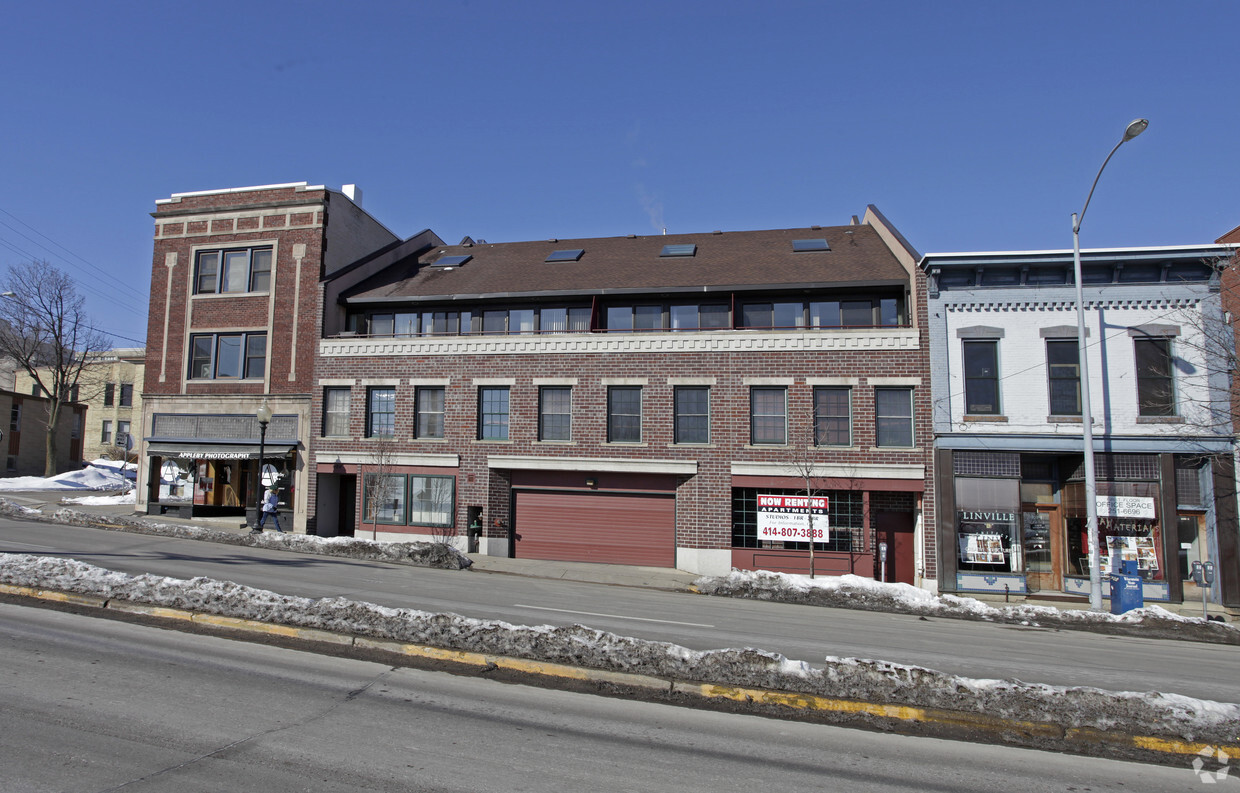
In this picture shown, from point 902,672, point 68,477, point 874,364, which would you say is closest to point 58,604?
point 902,672

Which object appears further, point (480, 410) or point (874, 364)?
point (480, 410)

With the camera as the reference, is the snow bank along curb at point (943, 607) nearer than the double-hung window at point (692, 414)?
Yes

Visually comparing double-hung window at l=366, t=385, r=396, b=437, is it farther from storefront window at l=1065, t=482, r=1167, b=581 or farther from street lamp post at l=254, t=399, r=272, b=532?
storefront window at l=1065, t=482, r=1167, b=581

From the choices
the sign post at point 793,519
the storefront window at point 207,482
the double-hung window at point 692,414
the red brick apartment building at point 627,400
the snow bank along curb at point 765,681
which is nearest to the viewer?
the snow bank along curb at point 765,681

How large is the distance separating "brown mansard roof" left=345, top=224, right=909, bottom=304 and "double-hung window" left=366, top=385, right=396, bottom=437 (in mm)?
3325

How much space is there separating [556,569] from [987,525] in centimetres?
1218

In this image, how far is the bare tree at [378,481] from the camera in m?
23.3

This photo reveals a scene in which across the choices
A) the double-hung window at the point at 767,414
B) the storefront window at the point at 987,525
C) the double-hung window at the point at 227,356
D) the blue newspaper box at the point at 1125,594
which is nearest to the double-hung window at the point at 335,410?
the double-hung window at the point at 227,356

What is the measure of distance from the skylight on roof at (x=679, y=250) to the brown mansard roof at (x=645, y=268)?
297 mm

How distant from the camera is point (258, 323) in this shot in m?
25.8

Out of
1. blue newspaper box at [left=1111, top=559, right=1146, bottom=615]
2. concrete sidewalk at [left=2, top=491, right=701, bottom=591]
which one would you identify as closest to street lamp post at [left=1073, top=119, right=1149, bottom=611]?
blue newspaper box at [left=1111, top=559, right=1146, bottom=615]

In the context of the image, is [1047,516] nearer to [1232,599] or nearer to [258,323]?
[1232,599]

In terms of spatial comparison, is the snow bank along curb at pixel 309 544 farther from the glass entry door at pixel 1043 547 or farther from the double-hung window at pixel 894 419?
the glass entry door at pixel 1043 547

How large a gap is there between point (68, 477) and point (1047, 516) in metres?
46.0
